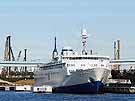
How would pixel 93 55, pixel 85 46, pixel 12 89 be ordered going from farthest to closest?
pixel 12 89 → pixel 85 46 → pixel 93 55

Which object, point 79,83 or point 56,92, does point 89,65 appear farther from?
point 56,92

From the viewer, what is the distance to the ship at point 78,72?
124 meters

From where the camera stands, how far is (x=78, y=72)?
127438 millimetres

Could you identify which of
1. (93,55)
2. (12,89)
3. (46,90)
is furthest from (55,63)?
(12,89)

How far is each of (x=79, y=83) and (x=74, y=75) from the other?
3399 mm

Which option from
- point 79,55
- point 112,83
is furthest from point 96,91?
point 112,83

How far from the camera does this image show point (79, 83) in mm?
126000

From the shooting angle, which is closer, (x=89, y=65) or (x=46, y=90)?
(x=89, y=65)

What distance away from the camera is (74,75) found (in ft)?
422

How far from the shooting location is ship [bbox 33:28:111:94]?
124500 mm

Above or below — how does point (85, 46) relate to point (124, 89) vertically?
above

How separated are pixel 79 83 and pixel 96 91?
4.25 m

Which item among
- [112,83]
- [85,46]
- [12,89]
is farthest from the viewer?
[12,89]

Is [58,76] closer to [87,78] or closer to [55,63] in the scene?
[55,63]
